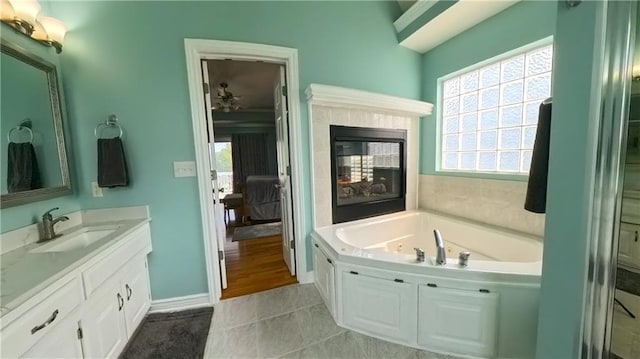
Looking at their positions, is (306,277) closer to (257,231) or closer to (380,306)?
(380,306)

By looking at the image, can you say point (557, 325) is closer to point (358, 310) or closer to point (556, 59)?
point (556, 59)

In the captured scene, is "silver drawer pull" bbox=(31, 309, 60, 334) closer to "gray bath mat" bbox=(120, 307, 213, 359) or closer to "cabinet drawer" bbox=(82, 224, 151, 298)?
"cabinet drawer" bbox=(82, 224, 151, 298)

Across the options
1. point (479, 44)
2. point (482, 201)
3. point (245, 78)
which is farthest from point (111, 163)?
point (479, 44)

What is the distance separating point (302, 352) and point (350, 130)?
1.92 metres

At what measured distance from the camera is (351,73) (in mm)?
2385

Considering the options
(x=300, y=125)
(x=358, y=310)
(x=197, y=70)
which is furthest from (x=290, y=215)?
(x=197, y=70)

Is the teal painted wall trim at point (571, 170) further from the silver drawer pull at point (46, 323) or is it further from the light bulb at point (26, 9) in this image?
the light bulb at point (26, 9)

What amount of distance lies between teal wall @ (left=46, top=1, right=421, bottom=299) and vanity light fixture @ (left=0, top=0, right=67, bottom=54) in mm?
120

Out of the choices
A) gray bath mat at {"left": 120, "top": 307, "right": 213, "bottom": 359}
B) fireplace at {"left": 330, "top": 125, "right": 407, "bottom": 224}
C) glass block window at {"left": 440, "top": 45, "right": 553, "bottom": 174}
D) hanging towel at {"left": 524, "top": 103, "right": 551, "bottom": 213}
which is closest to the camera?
hanging towel at {"left": 524, "top": 103, "right": 551, "bottom": 213}

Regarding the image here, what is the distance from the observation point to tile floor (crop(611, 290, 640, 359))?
29.6 inches

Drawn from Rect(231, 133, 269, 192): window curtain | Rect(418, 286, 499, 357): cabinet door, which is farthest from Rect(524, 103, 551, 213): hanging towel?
Rect(231, 133, 269, 192): window curtain

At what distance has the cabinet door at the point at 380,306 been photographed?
152cm

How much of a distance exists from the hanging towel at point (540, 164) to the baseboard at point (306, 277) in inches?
72.3

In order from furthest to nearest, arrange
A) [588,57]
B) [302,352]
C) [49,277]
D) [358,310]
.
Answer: [358,310], [302,352], [49,277], [588,57]
